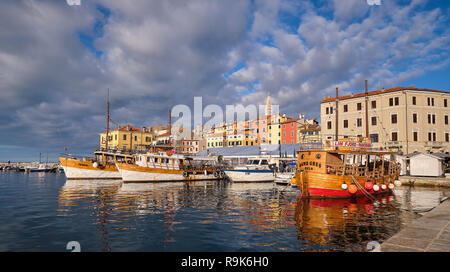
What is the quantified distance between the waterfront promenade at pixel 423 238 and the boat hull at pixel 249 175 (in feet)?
93.4

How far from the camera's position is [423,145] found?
143 feet

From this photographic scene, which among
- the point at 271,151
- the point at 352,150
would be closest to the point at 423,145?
the point at 271,151

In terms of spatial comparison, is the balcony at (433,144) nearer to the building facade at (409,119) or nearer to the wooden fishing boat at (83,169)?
the building facade at (409,119)

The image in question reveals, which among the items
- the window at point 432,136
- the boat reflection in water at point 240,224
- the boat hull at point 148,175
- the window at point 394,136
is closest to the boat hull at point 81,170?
the boat hull at point 148,175

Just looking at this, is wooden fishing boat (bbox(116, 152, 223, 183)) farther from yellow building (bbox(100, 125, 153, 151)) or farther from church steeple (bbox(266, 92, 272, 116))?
church steeple (bbox(266, 92, 272, 116))

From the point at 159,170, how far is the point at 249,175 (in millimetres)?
13507

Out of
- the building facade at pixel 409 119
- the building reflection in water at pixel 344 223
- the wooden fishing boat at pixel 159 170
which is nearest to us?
the building reflection in water at pixel 344 223

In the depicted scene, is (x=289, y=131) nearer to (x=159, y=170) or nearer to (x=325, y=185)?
(x=159, y=170)

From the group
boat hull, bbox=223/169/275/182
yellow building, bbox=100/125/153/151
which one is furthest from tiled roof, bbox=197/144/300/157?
yellow building, bbox=100/125/153/151

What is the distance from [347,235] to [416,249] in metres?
5.36

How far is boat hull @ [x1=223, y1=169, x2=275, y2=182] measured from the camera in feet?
124

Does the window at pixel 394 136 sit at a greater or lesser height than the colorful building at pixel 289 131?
lesser

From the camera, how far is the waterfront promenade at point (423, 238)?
6305mm
